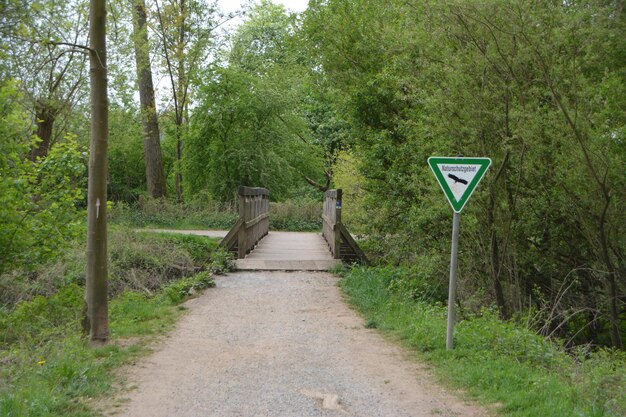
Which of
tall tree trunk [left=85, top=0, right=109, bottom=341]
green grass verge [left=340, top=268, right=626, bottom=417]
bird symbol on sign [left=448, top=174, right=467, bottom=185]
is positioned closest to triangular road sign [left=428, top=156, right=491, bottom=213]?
bird symbol on sign [left=448, top=174, right=467, bottom=185]

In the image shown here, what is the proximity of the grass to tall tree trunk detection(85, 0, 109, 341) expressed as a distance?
1.26 feet

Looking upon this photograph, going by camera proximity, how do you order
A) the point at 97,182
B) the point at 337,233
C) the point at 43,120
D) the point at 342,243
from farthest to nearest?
1. the point at 342,243
2. the point at 337,233
3. the point at 43,120
4. the point at 97,182

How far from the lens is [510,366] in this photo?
6676mm

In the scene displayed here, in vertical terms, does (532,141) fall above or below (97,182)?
above

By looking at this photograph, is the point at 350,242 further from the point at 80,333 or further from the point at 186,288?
the point at 80,333

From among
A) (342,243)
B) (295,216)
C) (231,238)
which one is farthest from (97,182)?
(295,216)

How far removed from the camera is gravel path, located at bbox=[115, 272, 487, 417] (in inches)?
225

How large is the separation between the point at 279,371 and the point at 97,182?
10.2 feet

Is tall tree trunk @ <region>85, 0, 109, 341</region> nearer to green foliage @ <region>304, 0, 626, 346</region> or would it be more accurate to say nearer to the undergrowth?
green foliage @ <region>304, 0, 626, 346</region>

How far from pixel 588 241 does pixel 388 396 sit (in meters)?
5.27

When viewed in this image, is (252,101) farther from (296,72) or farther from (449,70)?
(449,70)

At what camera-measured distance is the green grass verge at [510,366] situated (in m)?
5.45

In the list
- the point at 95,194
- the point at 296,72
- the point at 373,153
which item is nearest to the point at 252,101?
the point at 296,72

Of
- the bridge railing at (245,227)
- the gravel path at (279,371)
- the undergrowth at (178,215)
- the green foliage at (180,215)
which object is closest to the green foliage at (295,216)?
the undergrowth at (178,215)
